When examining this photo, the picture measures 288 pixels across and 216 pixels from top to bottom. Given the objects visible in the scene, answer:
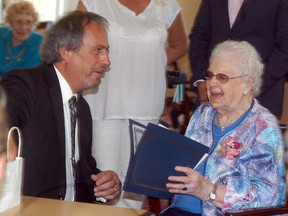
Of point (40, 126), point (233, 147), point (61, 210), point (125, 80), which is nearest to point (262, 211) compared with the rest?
point (233, 147)

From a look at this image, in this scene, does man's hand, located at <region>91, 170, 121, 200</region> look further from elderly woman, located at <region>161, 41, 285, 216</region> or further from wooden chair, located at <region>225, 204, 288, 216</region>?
wooden chair, located at <region>225, 204, 288, 216</region>

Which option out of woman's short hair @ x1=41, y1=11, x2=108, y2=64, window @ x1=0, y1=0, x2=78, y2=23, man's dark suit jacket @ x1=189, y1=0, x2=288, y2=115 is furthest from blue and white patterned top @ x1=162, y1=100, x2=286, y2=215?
Answer: window @ x1=0, y1=0, x2=78, y2=23

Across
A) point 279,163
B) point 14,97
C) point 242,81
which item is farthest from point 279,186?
point 14,97

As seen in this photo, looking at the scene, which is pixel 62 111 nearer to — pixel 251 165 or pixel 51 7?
pixel 251 165

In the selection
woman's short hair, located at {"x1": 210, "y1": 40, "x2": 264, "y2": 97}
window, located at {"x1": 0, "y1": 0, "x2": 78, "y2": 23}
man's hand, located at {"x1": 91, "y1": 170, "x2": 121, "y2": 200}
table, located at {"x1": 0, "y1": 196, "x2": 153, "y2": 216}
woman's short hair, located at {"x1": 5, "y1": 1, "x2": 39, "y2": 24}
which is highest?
woman's short hair, located at {"x1": 210, "y1": 40, "x2": 264, "y2": 97}

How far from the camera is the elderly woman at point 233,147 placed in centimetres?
294

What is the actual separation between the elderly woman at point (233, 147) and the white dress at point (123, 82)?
0.74 meters

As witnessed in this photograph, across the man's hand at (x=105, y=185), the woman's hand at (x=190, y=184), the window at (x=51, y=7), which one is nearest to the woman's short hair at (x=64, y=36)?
the man's hand at (x=105, y=185)

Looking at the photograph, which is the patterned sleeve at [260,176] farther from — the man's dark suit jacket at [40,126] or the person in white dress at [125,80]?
the person in white dress at [125,80]

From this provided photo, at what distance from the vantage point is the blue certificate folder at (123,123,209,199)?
2803 mm

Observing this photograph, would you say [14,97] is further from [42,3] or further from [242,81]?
[42,3]

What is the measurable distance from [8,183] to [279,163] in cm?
129

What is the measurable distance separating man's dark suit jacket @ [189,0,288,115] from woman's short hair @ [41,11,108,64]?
35.7 inches

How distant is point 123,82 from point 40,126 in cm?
119
